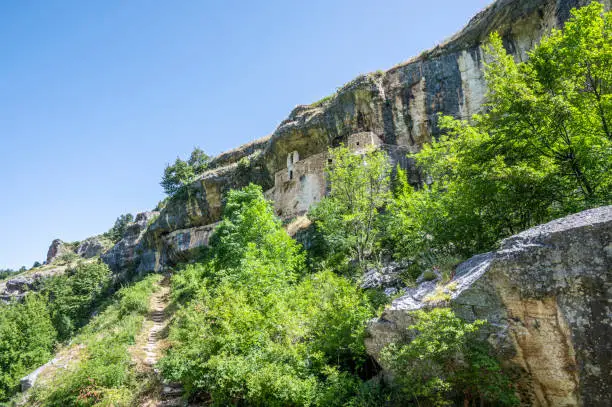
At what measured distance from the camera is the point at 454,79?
76.6ft

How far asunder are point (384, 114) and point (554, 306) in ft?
72.3

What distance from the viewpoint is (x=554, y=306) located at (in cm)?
534

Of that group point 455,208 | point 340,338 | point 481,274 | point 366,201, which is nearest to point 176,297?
point 366,201

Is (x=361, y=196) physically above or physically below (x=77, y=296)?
above

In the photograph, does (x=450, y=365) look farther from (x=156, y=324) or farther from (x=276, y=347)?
(x=156, y=324)

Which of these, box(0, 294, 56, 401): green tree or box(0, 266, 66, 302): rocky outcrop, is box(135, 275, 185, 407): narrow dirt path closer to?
box(0, 294, 56, 401): green tree

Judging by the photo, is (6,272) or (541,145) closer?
(541,145)

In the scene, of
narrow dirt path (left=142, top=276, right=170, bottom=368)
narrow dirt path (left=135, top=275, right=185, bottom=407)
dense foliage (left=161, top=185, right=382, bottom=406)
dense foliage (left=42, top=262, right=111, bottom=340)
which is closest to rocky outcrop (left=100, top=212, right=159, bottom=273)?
dense foliage (left=42, top=262, right=111, bottom=340)

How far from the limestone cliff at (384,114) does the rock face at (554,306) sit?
692 inches

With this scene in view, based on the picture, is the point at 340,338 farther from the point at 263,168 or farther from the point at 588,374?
the point at 263,168

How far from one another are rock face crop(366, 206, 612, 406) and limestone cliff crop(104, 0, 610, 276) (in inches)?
692

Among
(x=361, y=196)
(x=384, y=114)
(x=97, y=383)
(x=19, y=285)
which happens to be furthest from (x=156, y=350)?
(x=19, y=285)

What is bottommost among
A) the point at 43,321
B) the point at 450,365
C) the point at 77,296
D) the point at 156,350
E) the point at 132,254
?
the point at 156,350

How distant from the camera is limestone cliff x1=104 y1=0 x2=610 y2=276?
2128cm
